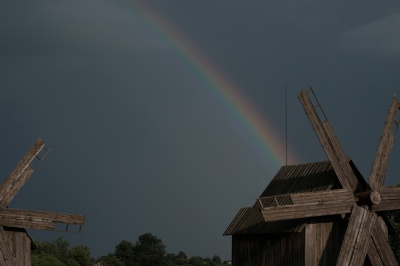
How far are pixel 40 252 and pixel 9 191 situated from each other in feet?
182

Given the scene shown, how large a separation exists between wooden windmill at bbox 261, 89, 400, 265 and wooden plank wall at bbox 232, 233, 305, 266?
66.5 inches

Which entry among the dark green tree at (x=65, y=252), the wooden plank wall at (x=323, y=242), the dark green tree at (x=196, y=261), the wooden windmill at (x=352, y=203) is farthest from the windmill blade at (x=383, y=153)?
the dark green tree at (x=196, y=261)

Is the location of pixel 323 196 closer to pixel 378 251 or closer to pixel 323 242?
pixel 323 242

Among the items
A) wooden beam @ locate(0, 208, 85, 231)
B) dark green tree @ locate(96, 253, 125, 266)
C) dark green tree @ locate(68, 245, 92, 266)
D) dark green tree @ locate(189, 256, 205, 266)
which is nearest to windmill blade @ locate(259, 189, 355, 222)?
wooden beam @ locate(0, 208, 85, 231)

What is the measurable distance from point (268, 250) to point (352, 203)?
454 centimetres

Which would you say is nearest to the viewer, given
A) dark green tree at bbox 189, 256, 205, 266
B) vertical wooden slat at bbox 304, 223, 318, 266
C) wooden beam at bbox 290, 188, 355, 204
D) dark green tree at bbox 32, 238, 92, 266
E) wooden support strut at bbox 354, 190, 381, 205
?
wooden beam at bbox 290, 188, 355, 204

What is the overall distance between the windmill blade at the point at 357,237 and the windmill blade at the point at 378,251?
468mm

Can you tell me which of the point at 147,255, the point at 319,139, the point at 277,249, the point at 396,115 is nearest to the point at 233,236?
the point at 277,249

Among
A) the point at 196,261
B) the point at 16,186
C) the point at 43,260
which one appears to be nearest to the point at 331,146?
the point at 16,186

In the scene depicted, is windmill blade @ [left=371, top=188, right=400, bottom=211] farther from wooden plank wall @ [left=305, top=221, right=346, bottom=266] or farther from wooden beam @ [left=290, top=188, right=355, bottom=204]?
wooden plank wall @ [left=305, top=221, right=346, bottom=266]

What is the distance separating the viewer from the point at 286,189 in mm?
40344

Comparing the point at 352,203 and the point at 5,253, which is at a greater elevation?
the point at 352,203

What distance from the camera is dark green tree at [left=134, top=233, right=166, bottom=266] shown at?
11238cm

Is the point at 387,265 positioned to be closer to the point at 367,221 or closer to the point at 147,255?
the point at 367,221
